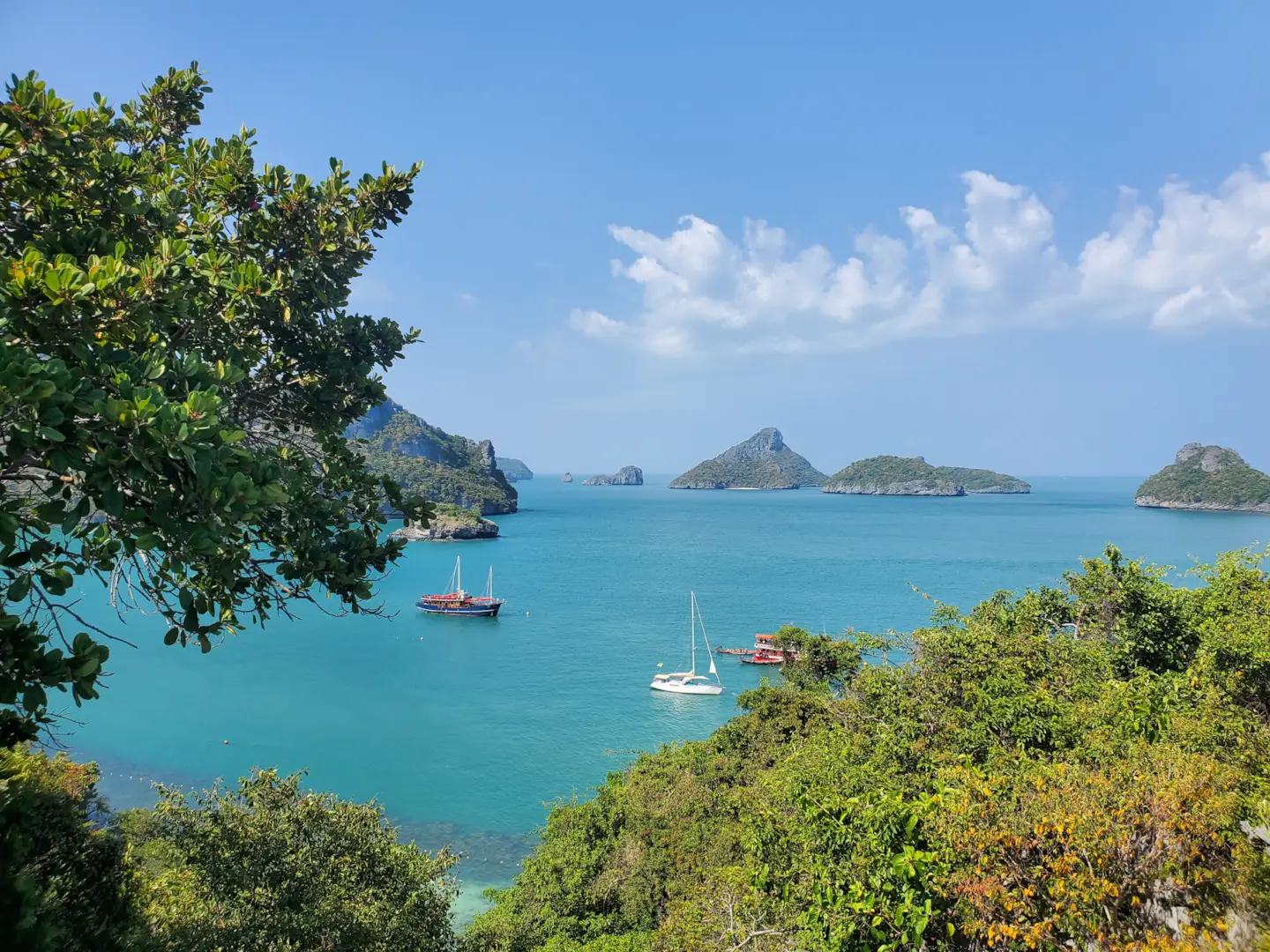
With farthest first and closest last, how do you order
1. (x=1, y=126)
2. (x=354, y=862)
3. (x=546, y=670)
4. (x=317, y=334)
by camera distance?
1. (x=546, y=670)
2. (x=354, y=862)
3. (x=317, y=334)
4. (x=1, y=126)

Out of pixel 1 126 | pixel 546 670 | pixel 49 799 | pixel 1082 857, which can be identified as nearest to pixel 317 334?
pixel 1 126

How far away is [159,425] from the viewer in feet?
8.76

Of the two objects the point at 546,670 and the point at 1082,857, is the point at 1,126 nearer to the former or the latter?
the point at 1082,857

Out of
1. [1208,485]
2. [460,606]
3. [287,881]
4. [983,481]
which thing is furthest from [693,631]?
[983,481]

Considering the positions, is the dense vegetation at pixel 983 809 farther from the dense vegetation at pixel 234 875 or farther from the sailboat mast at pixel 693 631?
the sailboat mast at pixel 693 631

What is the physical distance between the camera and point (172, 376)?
132 inches

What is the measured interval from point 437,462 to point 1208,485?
136791 millimetres

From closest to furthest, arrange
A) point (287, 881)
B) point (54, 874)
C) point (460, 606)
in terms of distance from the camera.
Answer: point (54, 874), point (287, 881), point (460, 606)

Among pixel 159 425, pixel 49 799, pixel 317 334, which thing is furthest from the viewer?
pixel 49 799

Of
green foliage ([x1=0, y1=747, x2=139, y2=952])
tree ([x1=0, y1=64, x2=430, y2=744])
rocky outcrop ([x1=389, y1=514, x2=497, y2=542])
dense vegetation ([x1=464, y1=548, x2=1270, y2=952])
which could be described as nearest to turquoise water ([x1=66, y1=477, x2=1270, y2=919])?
rocky outcrop ([x1=389, y1=514, x2=497, y2=542])

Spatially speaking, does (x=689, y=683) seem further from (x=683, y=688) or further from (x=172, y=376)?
(x=172, y=376)

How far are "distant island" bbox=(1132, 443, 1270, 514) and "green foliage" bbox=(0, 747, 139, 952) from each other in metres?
142

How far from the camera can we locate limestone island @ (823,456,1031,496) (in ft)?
541

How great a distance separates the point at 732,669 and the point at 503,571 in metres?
31.4
